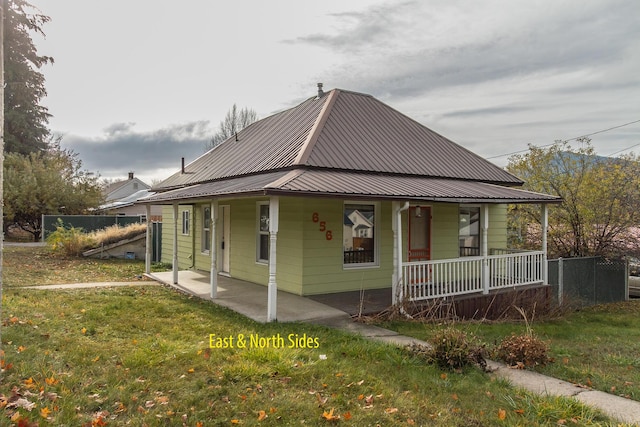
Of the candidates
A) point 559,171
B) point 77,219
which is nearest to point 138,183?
point 77,219

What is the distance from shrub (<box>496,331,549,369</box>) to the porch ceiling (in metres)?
3.47

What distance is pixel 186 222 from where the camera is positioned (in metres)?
15.9

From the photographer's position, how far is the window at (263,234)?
1152 cm

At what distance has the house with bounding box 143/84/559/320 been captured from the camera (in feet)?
30.5

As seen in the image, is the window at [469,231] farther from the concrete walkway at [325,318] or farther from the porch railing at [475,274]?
the concrete walkway at [325,318]

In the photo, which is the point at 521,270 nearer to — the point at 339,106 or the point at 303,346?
the point at 339,106

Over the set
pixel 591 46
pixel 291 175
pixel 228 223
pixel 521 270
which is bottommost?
pixel 521 270

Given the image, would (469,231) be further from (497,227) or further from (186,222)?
(186,222)

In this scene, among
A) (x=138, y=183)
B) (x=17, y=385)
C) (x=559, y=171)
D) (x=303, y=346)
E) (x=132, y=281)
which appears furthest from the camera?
(x=138, y=183)

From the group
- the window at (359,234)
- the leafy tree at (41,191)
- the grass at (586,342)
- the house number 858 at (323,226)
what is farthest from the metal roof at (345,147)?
the leafy tree at (41,191)

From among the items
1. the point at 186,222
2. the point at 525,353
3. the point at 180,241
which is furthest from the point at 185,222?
the point at 525,353

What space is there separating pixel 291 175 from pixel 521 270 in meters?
6.83

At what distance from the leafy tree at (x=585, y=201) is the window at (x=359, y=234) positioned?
27.3ft

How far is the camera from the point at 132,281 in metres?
12.4
